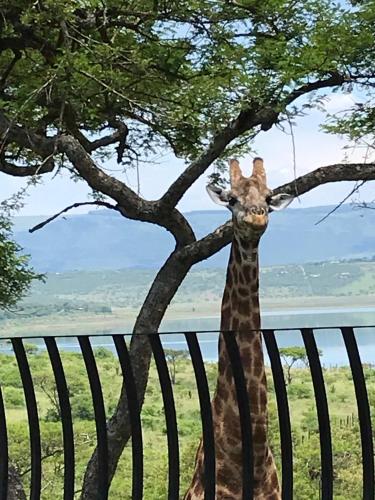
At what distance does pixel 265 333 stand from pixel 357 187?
5257mm

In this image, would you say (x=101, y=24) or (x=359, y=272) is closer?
(x=101, y=24)

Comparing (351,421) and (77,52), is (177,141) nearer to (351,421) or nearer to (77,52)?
(77,52)

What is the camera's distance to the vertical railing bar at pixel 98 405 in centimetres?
283

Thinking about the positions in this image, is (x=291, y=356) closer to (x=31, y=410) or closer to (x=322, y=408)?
(x=31, y=410)

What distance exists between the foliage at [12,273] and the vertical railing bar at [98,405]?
6972mm

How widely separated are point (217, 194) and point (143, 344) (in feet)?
9.73

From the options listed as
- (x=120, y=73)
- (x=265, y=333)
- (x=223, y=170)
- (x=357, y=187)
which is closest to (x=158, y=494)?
(x=223, y=170)

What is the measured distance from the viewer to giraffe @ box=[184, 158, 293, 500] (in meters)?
4.24

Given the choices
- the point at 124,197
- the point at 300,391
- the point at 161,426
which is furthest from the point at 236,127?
the point at 161,426

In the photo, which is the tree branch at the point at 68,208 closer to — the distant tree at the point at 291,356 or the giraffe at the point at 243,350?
the giraffe at the point at 243,350

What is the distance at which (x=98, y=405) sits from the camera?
288 centimetres

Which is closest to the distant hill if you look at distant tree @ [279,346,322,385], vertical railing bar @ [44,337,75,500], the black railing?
distant tree @ [279,346,322,385]

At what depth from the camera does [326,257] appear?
1491cm

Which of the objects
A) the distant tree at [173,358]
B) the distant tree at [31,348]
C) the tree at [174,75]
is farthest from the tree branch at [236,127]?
the distant tree at [31,348]
